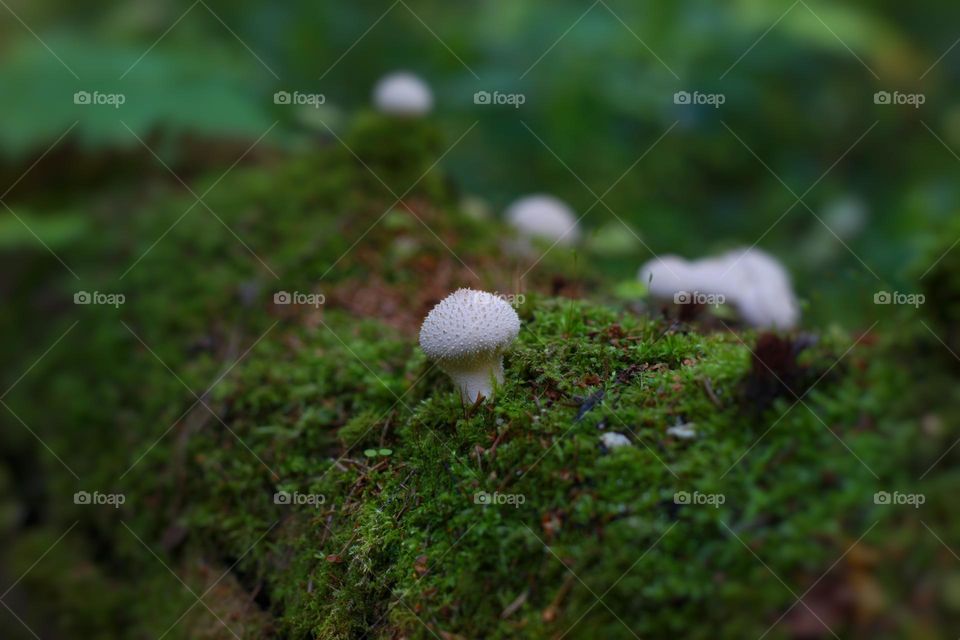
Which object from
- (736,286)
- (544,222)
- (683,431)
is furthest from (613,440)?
(544,222)

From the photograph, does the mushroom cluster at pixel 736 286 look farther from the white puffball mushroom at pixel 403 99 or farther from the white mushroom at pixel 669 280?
the white puffball mushroom at pixel 403 99

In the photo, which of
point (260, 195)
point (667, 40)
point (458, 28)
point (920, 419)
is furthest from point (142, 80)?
point (920, 419)

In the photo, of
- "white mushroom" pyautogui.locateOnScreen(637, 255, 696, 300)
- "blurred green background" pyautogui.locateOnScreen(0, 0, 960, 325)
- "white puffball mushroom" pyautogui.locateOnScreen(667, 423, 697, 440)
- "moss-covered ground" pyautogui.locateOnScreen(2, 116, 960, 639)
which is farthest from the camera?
"blurred green background" pyautogui.locateOnScreen(0, 0, 960, 325)

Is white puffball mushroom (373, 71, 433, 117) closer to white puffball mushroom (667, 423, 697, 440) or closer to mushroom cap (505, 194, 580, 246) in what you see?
mushroom cap (505, 194, 580, 246)

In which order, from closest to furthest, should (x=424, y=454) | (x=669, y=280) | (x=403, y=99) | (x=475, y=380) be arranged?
(x=424, y=454) < (x=475, y=380) < (x=669, y=280) < (x=403, y=99)

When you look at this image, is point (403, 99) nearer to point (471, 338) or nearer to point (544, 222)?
point (544, 222)

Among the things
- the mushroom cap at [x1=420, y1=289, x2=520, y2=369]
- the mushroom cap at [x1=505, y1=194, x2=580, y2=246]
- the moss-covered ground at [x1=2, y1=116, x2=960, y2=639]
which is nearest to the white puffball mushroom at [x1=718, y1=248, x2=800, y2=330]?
the moss-covered ground at [x1=2, y1=116, x2=960, y2=639]

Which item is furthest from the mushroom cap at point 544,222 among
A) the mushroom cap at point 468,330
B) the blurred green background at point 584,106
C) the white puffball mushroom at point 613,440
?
the white puffball mushroom at point 613,440
